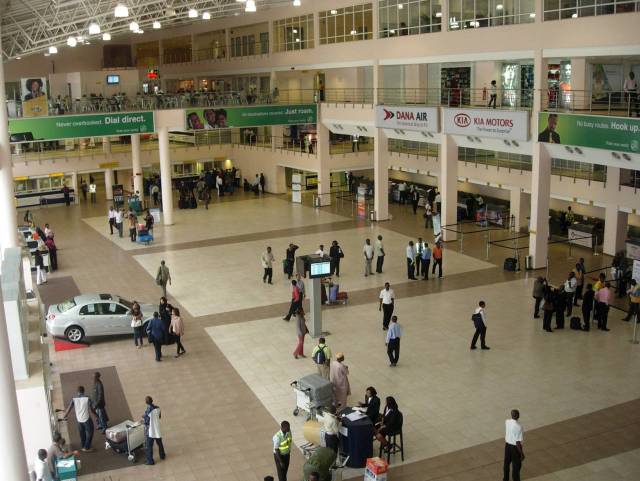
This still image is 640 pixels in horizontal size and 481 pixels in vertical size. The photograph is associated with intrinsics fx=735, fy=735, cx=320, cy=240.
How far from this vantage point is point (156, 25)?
34250mm

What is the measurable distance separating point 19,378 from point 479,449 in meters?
7.76

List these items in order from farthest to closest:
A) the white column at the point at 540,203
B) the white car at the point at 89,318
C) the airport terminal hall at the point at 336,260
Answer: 1. the white column at the point at 540,203
2. the white car at the point at 89,318
3. the airport terminal hall at the point at 336,260

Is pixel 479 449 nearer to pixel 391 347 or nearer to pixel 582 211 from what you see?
pixel 391 347

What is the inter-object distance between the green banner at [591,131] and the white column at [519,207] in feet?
22.3

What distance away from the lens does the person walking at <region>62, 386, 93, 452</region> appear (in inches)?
513

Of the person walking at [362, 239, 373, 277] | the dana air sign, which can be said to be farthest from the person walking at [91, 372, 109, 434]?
the dana air sign

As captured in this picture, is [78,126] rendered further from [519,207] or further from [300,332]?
[300,332]

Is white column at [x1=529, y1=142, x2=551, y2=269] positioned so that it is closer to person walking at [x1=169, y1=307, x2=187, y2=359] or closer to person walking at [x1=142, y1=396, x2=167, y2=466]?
person walking at [x1=169, y1=307, x2=187, y2=359]

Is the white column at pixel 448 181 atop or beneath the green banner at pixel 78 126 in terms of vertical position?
beneath

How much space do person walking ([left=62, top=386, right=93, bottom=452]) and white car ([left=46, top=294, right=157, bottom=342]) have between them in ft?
18.4

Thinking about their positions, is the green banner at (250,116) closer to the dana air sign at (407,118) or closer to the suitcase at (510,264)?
the dana air sign at (407,118)

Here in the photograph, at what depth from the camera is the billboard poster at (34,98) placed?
104 feet

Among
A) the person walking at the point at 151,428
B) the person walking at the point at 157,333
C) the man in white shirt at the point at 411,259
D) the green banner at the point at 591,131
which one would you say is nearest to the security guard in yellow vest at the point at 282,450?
the person walking at the point at 151,428

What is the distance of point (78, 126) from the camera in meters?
32.4
